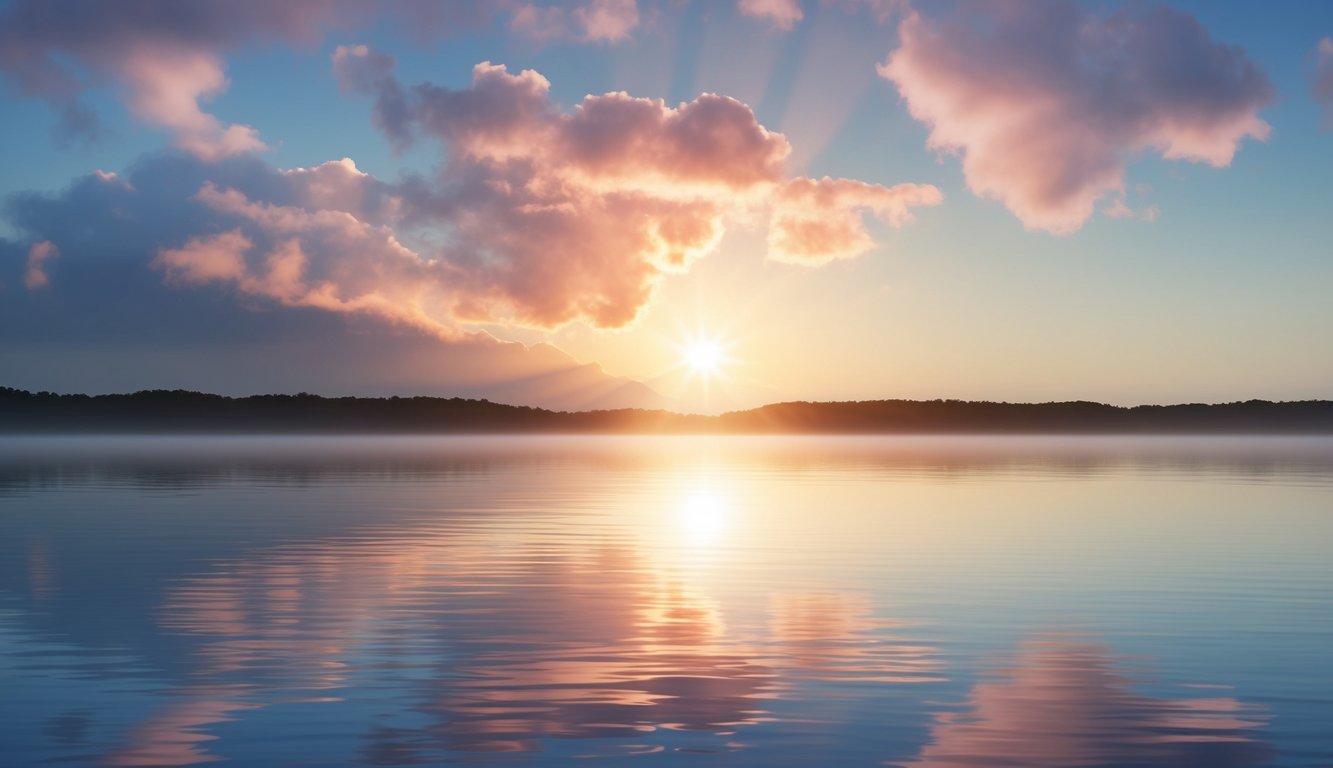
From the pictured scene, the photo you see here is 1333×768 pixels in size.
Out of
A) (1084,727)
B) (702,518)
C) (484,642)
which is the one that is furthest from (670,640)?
(702,518)

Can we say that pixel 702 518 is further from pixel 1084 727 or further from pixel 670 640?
pixel 1084 727

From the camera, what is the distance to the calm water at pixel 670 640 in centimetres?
1568

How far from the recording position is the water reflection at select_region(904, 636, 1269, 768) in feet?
48.9

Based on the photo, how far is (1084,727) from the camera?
643 inches

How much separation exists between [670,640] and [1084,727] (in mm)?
8372

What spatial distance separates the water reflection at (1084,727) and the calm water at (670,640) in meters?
0.06

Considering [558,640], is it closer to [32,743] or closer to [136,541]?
[32,743]

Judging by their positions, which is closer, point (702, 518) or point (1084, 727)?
point (1084, 727)

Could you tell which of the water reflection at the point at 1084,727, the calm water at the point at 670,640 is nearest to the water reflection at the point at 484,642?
the calm water at the point at 670,640

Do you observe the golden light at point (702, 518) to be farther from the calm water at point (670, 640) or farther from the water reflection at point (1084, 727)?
the water reflection at point (1084, 727)

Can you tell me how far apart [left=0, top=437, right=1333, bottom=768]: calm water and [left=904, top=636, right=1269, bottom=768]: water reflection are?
6 cm

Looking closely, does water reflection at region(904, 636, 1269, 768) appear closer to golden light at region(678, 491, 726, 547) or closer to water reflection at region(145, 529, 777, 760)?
water reflection at region(145, 529, 777, 760)

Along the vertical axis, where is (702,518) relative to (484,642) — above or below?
above

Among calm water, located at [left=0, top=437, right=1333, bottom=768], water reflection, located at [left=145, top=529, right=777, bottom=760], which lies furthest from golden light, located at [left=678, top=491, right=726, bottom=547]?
water reflection, located at [left=145, top=529, right=777, bottom=760]
